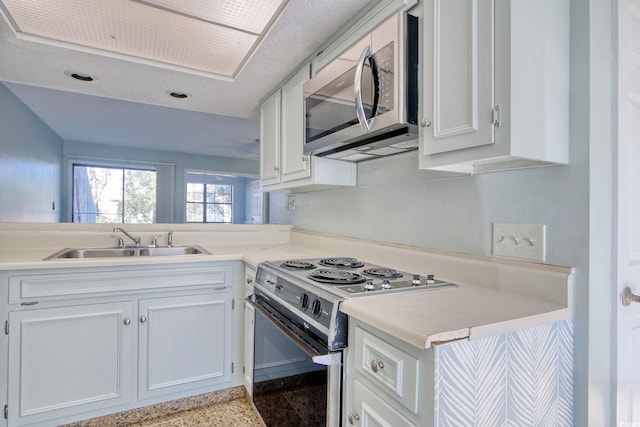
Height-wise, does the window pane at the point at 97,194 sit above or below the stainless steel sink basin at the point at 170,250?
above

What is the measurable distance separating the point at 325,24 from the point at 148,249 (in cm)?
175

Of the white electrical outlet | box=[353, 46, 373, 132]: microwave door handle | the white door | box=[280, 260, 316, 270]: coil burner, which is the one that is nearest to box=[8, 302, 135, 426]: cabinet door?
box=[280, 260, 316, 270]: coil burner

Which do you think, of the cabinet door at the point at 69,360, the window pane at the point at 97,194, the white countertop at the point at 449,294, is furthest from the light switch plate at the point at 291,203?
the window pane at the point at 97,194

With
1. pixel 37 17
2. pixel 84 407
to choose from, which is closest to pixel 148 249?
pixel 84 407

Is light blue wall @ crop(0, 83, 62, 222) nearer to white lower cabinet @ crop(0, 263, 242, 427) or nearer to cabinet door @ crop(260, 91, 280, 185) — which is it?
white lower cabinet @ crop(0, 263, 242, 427)

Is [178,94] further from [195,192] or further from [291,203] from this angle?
[195,192]

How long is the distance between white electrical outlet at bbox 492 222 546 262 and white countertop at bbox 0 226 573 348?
0.03 metres

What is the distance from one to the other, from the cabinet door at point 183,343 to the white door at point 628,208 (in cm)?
175

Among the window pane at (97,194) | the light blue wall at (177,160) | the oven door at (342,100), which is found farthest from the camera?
the window pane at (97,194)

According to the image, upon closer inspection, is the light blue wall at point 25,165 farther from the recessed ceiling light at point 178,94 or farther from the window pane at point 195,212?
the window pane at point 195,212

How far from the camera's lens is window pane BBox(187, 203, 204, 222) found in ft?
21.6

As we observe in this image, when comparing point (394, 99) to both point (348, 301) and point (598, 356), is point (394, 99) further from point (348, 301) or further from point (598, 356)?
point (598, 356)

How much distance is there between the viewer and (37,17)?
1.54 metres

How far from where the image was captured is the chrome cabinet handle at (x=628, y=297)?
1011mm
